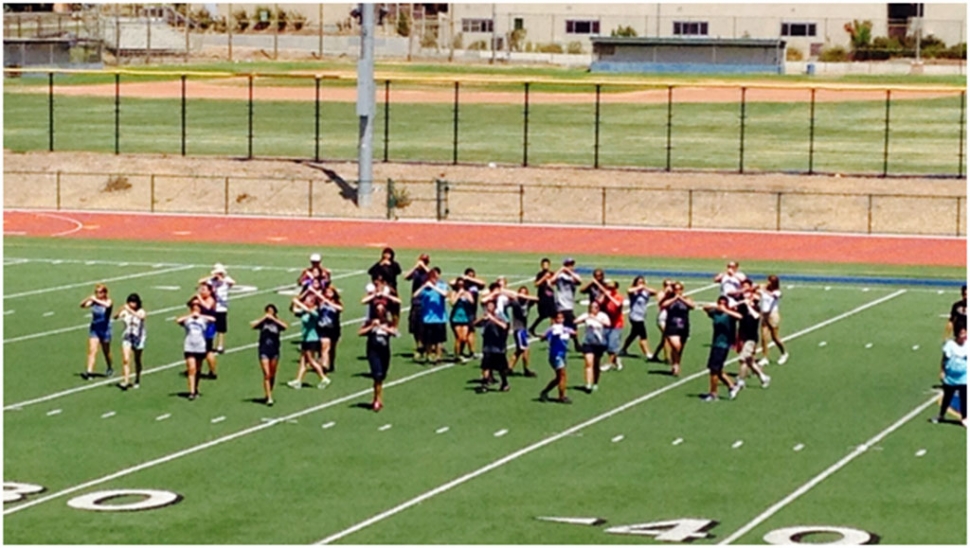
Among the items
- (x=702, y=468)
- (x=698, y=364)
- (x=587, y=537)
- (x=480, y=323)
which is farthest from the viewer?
(x=698, y=364)

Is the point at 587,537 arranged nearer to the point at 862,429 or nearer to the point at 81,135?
the point at 862,429

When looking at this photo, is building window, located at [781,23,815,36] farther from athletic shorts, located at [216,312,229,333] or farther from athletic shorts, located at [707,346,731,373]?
athletic shorts, located at [707,346,731,373]

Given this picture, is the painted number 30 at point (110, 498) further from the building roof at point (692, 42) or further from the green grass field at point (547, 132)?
the building roof at point (692, 42)

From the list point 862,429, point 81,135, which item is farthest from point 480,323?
point 81,135

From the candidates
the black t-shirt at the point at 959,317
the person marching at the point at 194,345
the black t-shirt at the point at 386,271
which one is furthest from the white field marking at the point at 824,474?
the black t-shirt at the point at 386,271

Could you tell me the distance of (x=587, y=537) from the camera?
22375mm

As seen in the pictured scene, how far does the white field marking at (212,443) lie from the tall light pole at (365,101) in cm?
2765

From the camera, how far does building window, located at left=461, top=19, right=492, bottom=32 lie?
139 m

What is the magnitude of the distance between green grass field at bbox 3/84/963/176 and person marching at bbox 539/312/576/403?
44.8m

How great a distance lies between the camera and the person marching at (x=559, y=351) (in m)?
30.5

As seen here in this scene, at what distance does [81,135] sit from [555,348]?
6128cm

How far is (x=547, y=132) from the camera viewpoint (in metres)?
91.1

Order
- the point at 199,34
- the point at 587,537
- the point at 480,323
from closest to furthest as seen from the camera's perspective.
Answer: the point at 587,537 < the point at 480,323 < the point at 199,34

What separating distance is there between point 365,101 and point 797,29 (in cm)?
7381
